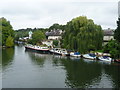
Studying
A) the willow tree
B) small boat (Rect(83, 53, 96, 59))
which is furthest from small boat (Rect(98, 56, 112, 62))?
the willow tree

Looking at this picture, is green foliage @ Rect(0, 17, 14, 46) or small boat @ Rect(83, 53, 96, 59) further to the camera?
green foliage @ Rect(0, 17, 14, 46)

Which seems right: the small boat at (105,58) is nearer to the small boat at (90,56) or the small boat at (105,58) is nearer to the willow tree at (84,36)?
the small boat at (90,56)

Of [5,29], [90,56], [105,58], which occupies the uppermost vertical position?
[5,29]

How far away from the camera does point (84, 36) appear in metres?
45.7

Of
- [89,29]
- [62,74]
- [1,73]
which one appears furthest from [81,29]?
[1,73]

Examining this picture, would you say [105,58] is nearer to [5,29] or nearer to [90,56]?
[90,56]

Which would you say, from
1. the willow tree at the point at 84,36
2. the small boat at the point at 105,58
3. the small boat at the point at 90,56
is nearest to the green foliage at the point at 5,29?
the willow tree at the point at 84,36

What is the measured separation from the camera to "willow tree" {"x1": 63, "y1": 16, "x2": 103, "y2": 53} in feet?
150

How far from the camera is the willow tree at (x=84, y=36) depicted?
4566 centimetres

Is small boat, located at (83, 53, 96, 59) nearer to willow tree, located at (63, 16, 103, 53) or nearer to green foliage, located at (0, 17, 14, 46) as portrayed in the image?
willow tree, located at (63, 16, 103, 53)

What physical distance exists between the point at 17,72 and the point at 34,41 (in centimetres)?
4931

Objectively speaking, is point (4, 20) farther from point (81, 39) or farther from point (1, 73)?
point (1, 73)

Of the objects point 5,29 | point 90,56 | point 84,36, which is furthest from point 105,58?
point 5,29

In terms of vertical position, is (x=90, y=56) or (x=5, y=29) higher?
(x=5, y=29)
